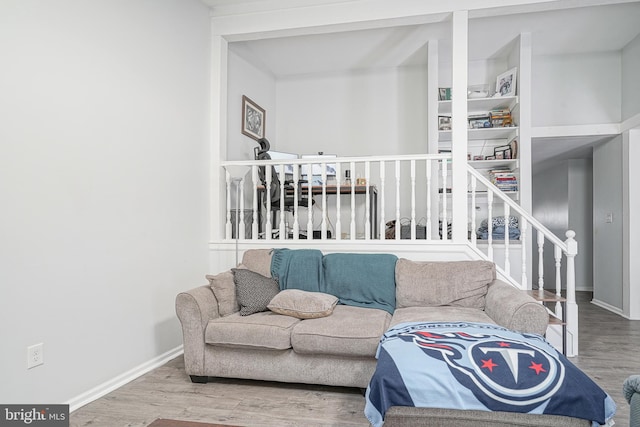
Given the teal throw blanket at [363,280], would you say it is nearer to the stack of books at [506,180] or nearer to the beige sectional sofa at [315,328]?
the beige sectional sofa at [315,328]

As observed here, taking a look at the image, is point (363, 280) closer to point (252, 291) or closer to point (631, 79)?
point (252, 291)

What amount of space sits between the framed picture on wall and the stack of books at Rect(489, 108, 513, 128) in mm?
2829

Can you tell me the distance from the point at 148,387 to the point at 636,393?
2590mm

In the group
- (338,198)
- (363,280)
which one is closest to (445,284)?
(363,280)

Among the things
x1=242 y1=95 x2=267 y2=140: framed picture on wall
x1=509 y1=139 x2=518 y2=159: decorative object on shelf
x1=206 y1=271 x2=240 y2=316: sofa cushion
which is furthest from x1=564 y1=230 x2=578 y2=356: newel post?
x1=242 y1=95 x2=267 y2=140: framed picture on wall

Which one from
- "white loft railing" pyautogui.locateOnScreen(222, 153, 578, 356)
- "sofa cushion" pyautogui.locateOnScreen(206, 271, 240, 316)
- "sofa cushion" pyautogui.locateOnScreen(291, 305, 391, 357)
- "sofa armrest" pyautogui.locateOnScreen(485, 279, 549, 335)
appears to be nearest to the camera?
"sofa armrest" pyautogui.locateOnScreen(485, 279, 549, 335)

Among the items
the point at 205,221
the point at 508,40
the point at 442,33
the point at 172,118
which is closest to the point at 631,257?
the point at 508,40

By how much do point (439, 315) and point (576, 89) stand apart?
3989 mm

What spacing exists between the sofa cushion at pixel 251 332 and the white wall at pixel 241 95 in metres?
2.29

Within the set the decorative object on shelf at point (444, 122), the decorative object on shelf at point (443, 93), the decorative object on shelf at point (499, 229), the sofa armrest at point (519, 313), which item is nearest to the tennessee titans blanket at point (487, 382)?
the sofa armrest at point (519, 313)

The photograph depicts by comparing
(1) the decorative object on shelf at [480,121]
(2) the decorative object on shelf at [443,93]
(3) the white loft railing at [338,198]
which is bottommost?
(3) the white loft railing at [338,198]

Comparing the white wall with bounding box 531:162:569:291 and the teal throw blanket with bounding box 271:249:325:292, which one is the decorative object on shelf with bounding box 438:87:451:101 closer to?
the teal throw blanket with bounding box 271:249:325:292

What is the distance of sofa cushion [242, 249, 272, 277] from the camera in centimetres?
336

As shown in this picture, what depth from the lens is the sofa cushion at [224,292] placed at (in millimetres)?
2906
